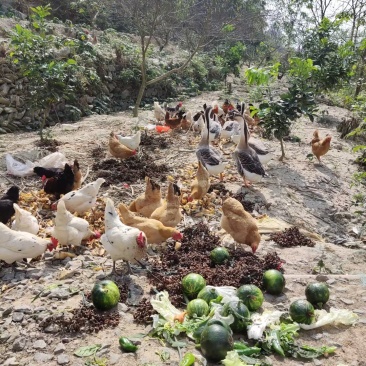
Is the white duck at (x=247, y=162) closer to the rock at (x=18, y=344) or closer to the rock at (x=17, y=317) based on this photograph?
the rock at (x=17, y=317)

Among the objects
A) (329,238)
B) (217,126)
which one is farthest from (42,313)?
(217,126)

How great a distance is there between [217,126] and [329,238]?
150 inches

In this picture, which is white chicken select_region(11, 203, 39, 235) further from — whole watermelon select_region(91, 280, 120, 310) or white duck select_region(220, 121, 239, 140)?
white duck select_region(220, 121, 239, 140)

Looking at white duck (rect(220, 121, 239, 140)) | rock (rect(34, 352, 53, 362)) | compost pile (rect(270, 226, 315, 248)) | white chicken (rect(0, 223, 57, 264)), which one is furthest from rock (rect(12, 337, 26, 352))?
white duck (rect(220, 121, 239, 140))

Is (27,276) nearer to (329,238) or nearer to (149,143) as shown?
(329,238)

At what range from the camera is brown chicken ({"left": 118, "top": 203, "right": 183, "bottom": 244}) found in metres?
4.35

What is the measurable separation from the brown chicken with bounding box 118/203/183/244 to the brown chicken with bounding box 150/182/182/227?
298mm

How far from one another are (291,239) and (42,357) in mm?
3170

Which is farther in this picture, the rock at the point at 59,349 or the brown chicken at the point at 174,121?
the brown chicken at the point at 174,121

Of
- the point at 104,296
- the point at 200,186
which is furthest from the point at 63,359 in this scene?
the point at 200,186

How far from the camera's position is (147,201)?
16.6 ft

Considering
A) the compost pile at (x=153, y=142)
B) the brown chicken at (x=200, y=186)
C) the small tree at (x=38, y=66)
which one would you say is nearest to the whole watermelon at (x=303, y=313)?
the brown chicken at (x=200, y=186)

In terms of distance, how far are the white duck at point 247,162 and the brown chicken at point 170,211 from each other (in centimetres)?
215

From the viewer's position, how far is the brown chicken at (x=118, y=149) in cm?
724
